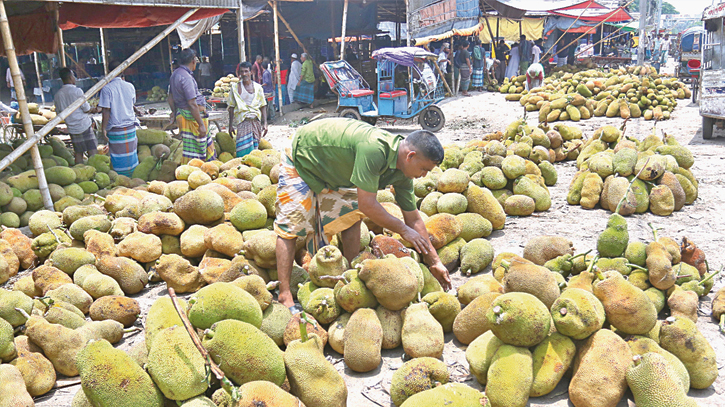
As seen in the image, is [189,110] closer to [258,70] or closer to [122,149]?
[122,149]

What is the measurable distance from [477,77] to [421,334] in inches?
714

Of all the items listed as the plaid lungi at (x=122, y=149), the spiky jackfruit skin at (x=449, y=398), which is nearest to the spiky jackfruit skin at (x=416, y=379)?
the spiky jackfruit skin at (x=449, y=398)

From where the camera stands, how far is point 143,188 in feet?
20.0

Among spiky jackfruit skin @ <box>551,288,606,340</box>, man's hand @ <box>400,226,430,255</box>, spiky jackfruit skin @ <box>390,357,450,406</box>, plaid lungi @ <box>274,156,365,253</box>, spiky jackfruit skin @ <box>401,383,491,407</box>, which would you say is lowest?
spiky jackfruit skin @ <box>390,357,450,406</box>

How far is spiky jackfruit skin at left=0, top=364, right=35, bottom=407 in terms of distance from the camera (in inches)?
102

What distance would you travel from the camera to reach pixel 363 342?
305 centimetres

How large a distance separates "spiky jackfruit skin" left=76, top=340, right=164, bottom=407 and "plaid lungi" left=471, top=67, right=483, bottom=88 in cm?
1916

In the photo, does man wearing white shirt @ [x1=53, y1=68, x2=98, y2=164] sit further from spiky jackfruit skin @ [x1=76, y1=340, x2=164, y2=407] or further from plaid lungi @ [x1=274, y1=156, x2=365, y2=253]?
spiky jackfruit skin @ [x1=76, y1=340, x2=164, y2=407]

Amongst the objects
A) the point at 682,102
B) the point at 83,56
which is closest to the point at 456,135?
the point at 682,102

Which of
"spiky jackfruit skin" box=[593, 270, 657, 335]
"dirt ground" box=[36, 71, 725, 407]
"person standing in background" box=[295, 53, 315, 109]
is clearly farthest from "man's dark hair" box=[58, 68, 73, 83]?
"person standing in background" box=[295, 53, 315, 109]

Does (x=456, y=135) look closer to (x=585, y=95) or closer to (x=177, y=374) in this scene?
(x=585, y=95)

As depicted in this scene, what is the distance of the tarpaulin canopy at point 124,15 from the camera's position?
329 inches

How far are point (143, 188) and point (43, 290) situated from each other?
236 cm

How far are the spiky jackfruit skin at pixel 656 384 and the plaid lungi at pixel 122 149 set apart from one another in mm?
7175
